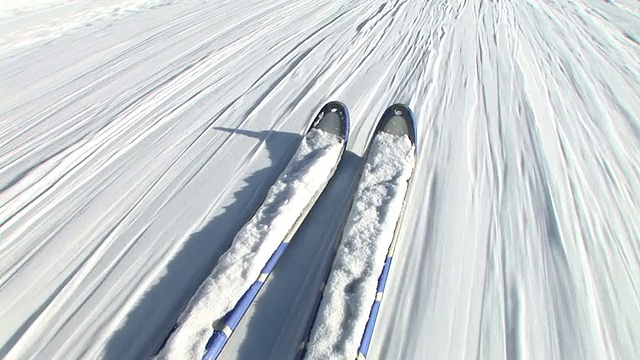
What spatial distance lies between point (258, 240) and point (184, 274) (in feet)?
1.90

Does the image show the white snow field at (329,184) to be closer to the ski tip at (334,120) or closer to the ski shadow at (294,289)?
the ski shadow at (294,289)

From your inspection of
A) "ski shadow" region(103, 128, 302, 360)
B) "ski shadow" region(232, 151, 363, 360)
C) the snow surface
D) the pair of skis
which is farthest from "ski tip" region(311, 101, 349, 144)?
"ski shadow" region(232, 151, 363, 360)

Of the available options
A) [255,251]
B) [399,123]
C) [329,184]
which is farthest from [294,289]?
[399,123]

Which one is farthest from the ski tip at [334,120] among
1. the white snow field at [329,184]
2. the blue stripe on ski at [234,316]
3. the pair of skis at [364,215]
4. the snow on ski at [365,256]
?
the blue stripe on ski at [234,316]

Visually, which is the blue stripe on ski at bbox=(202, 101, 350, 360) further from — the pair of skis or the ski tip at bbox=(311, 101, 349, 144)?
the ski tip at bbox=(311, 101, 349, 144)

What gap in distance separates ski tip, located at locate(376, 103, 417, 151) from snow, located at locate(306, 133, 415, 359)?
0.17 m

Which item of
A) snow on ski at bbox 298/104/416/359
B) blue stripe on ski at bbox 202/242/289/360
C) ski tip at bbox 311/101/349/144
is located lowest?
blue stripe on ski at bbox 202/242/289/360

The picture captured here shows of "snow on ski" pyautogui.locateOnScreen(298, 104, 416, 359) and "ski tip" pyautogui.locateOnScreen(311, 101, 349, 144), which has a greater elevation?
"ski tip" pyautogui.locateOnScreen(311, 101, 349, 144)

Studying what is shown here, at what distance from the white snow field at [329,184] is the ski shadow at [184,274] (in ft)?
0.05

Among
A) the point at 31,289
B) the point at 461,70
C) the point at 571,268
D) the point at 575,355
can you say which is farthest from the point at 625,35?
the point at 31,289

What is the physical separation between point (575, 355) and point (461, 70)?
4.32 metres

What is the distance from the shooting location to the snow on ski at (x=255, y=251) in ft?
8.59

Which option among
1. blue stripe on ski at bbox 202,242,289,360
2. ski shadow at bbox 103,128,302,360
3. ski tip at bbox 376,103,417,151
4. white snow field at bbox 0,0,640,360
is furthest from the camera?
ski tip at bbox 376,103,417,151

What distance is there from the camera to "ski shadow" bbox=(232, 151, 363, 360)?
9.03ft
